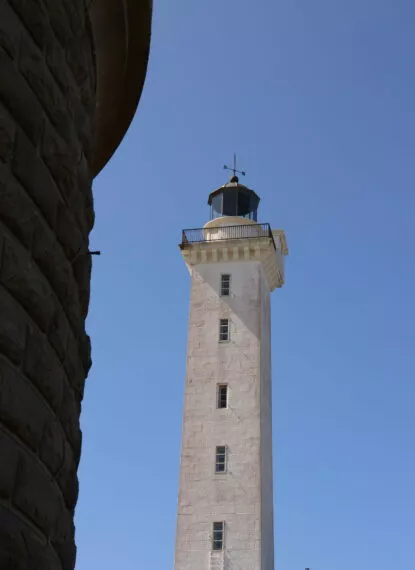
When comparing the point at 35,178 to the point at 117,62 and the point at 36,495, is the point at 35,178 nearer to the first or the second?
the point at 36,495

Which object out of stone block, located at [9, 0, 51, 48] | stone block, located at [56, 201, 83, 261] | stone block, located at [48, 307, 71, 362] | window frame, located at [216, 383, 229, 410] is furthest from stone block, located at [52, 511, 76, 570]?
window frame, located at [216, 383, 229, 410]

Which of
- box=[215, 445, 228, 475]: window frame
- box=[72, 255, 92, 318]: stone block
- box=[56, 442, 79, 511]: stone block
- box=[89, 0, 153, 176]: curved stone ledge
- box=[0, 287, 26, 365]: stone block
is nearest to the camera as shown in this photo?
box=[0, 287, 26, 365]: stone block

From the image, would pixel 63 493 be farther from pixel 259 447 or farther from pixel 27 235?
pixel 259 447

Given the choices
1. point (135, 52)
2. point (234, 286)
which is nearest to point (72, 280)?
point (135, 52)

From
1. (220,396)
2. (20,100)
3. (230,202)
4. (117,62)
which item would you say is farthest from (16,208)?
(230,202)

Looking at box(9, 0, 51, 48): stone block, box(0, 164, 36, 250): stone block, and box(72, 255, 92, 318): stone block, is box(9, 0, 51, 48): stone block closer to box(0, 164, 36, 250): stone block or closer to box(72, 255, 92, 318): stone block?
box(0, 164, 36, 250): stone block

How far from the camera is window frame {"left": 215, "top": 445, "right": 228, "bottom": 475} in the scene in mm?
31500

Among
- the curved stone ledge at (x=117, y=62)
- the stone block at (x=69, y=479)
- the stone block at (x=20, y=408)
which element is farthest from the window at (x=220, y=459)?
the stone block at (x=20, y=408)

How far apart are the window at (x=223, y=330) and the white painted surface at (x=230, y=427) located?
212mm

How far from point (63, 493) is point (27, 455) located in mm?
620

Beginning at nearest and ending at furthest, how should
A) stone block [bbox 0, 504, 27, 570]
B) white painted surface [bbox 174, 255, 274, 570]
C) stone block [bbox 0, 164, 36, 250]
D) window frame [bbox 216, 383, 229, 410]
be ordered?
stone block [bbox 0, 504, 27, 570]
stone block [bbox 0, 164, 36, 250]
white painted surface [bbox 174, 255, 274, 570]
window frame [bbox 216, 383, 229, 410]

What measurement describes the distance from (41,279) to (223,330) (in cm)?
3084

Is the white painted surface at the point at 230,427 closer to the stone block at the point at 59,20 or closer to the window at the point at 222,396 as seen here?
the window at the point at 222,396

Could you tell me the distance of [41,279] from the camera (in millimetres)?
3785
